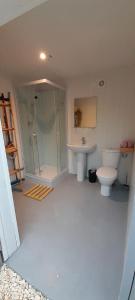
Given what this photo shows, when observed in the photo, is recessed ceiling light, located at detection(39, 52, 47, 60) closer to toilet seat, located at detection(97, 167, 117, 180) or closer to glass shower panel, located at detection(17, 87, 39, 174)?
glass shower panel, located at detection(17, 87, 39, 174)

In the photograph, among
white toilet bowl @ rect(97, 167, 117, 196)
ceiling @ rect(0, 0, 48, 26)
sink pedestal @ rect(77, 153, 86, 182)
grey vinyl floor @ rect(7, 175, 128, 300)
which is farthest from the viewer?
sink pedestal @ rect(77, 153, 86, 182)

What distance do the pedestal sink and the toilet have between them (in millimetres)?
331

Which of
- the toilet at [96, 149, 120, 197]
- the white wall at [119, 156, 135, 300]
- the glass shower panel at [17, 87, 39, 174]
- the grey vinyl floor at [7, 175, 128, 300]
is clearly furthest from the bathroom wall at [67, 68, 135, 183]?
the white wall at [119, 156, 135, 300]

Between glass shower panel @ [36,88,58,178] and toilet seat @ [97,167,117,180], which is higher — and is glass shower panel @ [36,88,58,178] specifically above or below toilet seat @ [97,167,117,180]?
above

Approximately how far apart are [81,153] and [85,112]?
89 cm

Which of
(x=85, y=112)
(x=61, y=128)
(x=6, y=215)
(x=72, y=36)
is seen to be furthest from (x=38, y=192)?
(x=72, y=36)

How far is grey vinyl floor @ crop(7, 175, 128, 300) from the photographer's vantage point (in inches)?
46.2

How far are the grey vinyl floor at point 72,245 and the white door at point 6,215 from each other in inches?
4.9

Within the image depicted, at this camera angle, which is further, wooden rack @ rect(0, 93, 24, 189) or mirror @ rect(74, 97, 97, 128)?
mirror @ rect(74, 97, 97, 128)

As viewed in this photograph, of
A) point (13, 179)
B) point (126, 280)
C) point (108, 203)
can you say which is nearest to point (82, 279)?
point (126, 280)

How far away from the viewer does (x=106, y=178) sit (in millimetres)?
2236

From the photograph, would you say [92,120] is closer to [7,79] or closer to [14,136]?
[14,136]

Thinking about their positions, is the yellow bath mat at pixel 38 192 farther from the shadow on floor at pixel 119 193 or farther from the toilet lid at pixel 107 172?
the shadow on floor at pixel 119 193

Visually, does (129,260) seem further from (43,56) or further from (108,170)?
(43,56)
